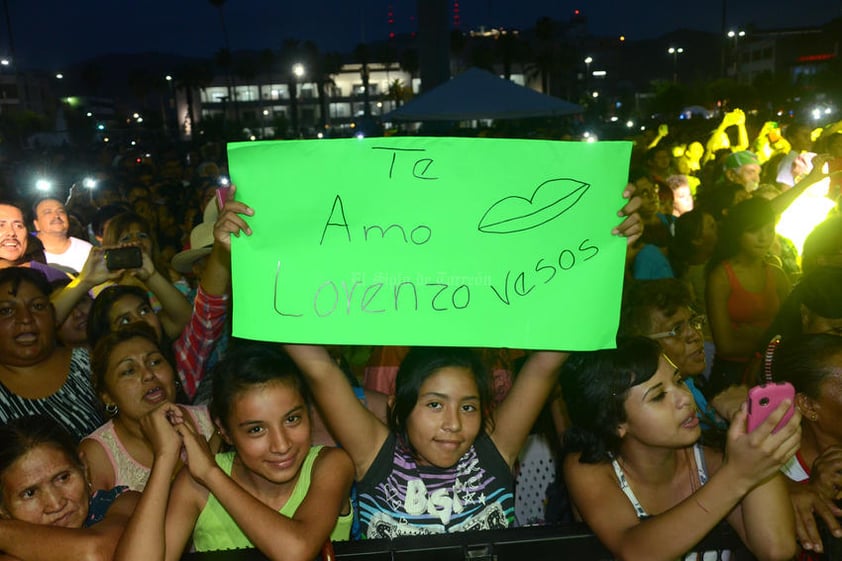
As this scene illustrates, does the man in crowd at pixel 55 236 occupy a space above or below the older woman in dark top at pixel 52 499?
above

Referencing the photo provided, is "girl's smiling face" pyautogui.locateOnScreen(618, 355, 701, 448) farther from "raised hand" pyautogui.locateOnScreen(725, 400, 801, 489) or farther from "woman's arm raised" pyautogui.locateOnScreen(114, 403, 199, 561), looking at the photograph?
"woman's arm raised" pyautogui.locateOnScreen(114, 403, 199, 561)

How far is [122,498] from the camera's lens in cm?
247

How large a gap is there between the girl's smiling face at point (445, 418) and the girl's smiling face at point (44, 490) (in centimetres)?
112

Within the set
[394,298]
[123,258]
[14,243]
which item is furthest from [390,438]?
→ [14,243]

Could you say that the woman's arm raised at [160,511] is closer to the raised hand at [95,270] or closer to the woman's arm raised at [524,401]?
the woman's arm raised at [524,401]

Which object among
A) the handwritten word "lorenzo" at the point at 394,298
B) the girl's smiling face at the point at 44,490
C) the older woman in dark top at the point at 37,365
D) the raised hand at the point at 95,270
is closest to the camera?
the handwritten word "lorenzo" at the point at 394,298

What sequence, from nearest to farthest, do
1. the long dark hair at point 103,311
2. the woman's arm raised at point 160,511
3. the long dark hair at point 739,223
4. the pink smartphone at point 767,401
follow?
the pink smartphone at point 767,401
the woman's arm raised at point 160,511
the long dark hair at point 103,311
the long dark hair at point 739,223

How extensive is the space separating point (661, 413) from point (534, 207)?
85 centimetres

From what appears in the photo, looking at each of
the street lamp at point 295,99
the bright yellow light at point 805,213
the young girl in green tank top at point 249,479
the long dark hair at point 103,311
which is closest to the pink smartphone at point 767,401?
the young girl in green tank top at point 249,479

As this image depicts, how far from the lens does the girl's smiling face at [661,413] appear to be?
246 centimetres

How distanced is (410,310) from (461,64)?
454ft

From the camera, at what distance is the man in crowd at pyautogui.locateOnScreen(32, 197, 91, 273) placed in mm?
6207

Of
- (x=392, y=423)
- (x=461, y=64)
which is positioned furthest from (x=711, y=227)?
(x=461, y=64)

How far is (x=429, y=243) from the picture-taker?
87.7 inches
